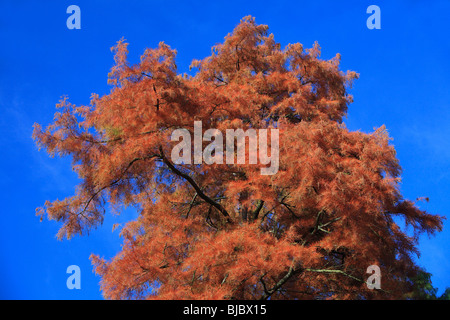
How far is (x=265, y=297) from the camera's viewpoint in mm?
8039

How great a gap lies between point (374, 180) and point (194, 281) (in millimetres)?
3558

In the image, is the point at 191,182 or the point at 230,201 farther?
the point at 230,201

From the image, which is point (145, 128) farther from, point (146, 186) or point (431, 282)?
point (431, 282)

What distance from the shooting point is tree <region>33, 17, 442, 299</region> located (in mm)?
7898

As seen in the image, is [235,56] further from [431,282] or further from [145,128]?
[431,282]

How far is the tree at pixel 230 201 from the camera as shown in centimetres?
790

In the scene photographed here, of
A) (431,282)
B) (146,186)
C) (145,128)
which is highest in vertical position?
(145,128)

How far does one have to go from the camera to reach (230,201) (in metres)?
9.84

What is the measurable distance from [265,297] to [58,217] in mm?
4261
